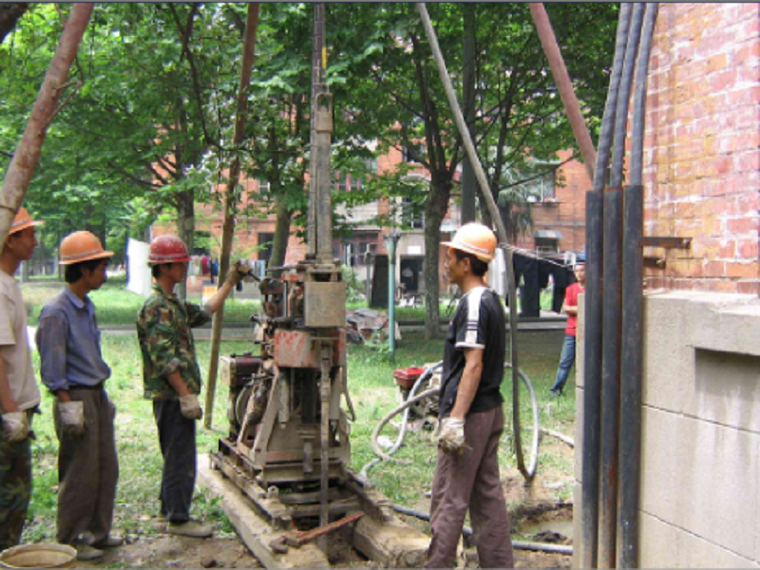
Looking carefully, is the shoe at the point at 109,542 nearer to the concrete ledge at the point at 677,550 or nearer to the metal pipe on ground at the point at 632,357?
the metal pipe on ground at the point at 632,357

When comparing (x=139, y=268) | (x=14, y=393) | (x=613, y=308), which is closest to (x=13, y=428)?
(x=14, y=393)

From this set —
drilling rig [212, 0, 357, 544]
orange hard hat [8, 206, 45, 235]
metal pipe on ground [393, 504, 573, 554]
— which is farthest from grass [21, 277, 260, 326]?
metal pipe on ground [393, 504, 573, 554]

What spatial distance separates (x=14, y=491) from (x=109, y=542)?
0.98 meters

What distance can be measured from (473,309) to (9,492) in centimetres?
285

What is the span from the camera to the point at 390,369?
12.8 meters

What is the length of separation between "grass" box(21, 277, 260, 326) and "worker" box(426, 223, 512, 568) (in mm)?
12348

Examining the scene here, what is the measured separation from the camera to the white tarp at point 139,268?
2756cm

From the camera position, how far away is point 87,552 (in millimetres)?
4824

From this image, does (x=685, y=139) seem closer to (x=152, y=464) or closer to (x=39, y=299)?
(x=152, y=464)

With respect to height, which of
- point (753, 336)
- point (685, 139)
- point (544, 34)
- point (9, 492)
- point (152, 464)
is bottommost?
point (152, 464)

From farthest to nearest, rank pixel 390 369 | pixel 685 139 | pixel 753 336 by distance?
pixel 390 369, pixel 685 139, pixel 753 336

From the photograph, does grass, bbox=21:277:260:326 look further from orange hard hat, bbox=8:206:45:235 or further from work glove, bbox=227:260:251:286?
orange hard hat, bbox=8:206:45:235

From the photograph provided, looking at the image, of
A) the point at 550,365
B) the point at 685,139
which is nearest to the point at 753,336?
the point at 685,139

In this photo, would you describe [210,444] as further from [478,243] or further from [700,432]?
[700,432]
